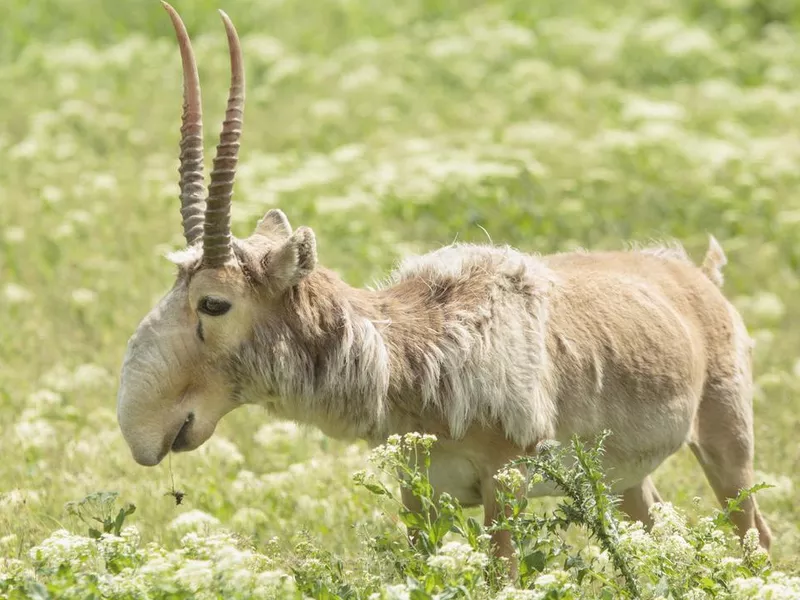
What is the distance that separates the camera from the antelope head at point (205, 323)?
5762mm

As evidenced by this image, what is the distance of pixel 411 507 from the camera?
20.8 feet

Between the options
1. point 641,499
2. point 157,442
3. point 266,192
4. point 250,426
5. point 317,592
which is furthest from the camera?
point 266,192

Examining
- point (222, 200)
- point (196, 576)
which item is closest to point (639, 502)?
point (222, 200)

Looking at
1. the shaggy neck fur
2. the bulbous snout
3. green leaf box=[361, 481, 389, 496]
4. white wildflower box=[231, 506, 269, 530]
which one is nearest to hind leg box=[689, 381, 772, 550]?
the shaggy neck fur

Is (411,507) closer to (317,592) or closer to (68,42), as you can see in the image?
(317,592)

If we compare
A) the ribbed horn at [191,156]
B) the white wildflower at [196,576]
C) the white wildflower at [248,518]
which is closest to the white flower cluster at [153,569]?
the white wildflower at [196,576]

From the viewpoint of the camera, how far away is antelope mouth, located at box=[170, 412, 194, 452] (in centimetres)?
589

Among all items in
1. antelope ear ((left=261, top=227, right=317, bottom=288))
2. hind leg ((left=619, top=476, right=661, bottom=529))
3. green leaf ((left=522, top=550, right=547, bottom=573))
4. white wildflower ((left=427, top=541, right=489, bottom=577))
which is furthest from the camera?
hind leg ((left=619, top=476, right=661, bottom=529))

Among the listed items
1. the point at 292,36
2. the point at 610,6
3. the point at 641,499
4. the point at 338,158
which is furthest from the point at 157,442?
the point at 610,6

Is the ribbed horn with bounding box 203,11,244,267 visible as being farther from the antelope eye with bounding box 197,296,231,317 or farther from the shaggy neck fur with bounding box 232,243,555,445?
the shaggy neck fur with bounding box 232,243,555,445

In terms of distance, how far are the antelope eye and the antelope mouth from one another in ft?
1.46

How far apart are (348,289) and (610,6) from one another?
605 inches

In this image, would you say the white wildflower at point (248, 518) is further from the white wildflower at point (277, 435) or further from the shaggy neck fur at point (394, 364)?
the shaggy neck fur at point (394, 364)

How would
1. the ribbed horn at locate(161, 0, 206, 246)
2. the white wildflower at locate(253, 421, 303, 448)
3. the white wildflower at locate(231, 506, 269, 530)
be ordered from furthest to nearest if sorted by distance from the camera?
the white wildflower at locate(253, 421, 303, 448)
the white wildflower at locate(231, 506, 269, 530)
the ribbed horn at locate(161, 0, 206, 246)
